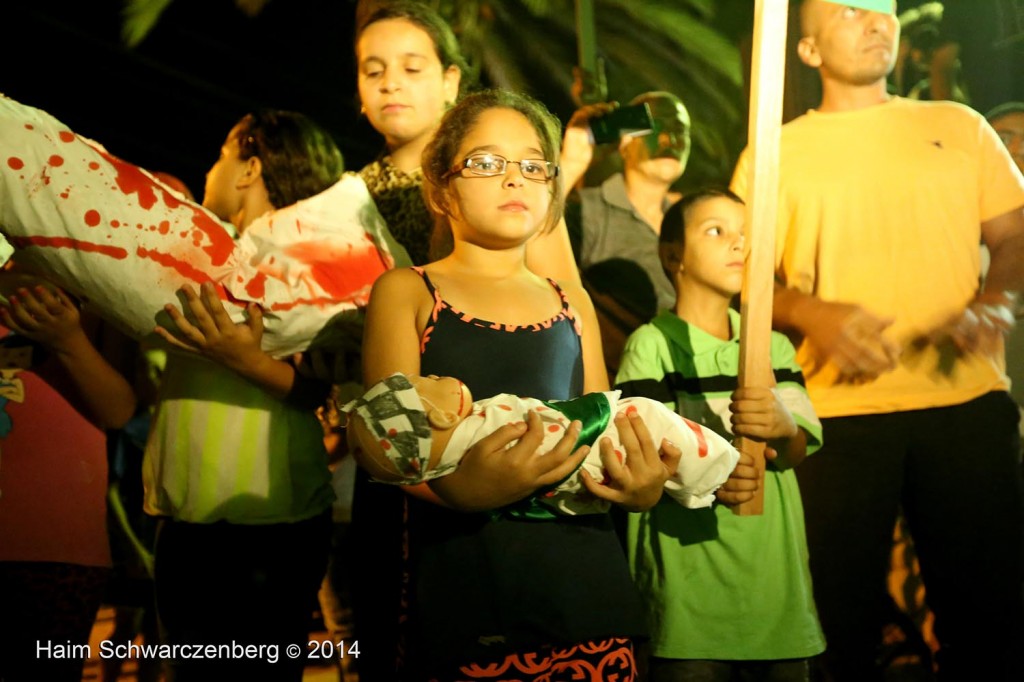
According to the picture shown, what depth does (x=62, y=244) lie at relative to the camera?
166 cm

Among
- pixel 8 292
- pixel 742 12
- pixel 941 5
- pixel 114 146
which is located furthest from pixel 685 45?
pixel 8 292

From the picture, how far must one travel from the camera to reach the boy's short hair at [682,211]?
2236 millimetres

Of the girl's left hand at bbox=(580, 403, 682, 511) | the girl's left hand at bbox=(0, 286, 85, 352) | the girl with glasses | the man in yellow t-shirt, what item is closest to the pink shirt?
the girl's left hand at bbox=(0, 286, 85, 352)

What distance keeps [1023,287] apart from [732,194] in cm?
68

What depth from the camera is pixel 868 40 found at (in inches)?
93.0

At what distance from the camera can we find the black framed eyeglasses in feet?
5.46

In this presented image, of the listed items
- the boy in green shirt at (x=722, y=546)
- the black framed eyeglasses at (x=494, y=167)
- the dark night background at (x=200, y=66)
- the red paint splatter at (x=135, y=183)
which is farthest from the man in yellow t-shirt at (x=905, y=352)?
the red paint splatter at (x=135, y=183)

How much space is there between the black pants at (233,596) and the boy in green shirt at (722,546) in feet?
2.34

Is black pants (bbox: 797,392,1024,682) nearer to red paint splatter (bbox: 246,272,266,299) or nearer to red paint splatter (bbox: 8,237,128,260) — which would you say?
red paint splatter (bbox: 246,272,266,299)

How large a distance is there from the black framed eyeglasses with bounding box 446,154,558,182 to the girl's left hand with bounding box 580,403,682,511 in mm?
456

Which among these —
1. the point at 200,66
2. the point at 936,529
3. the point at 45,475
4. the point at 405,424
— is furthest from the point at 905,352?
the point at 200,66

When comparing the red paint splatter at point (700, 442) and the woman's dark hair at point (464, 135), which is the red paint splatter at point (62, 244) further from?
the red paint splatter at point (700, 442)

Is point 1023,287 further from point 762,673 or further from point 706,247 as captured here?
point 762,673

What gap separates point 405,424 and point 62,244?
0.77 meters
